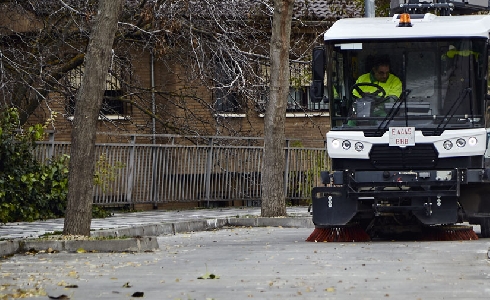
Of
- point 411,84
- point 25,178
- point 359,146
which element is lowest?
point 25,178

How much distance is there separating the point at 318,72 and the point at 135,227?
3.89 meters

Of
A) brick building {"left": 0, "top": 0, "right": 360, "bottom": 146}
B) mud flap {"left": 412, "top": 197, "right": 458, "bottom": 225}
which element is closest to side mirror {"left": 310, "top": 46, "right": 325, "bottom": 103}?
mud flap {"left": 412, "top": 197, "right": 458, "bottom": 225}

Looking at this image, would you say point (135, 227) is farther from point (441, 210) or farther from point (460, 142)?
point (460, 142)

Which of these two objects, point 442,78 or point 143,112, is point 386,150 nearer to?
point 442,78

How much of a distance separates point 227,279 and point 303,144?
19.8 metres

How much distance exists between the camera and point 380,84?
16.9m

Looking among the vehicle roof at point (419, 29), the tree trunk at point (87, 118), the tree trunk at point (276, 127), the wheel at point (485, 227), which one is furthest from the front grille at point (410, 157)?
the tree trunk at point (276, 127)

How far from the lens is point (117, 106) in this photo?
30422 mm

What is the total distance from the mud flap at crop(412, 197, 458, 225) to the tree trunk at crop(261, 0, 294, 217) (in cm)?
573

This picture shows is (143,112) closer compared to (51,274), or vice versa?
(51,274)

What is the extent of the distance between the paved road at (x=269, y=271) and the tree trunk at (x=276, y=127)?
5.14 meters

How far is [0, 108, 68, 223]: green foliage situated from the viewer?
68.2 ft

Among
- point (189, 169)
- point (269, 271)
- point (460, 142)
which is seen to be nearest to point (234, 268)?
point (269, 271)

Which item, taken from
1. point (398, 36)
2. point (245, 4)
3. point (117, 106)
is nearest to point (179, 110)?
point (117, 106)
